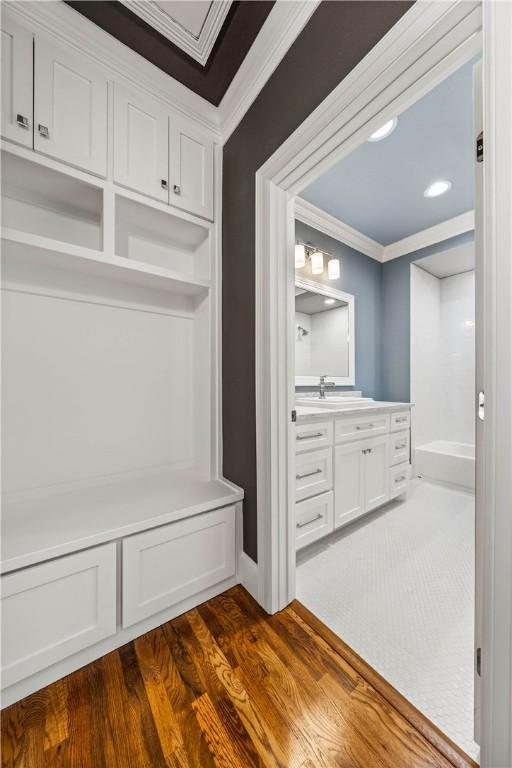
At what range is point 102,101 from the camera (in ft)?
4.44

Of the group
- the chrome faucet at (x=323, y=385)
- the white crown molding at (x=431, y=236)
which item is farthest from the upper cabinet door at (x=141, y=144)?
the white crown molding at (x=431, y=236)

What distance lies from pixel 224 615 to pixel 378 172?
2977 mm

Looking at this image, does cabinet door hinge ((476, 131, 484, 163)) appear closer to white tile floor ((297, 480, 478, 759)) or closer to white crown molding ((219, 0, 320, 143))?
white crown molding ((219, 0, 320, 143))

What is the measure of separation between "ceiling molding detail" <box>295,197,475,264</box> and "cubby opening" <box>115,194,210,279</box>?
114 centimetres

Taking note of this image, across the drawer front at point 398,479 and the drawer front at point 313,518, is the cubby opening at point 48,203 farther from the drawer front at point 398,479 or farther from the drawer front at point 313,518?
the drawer front at point 398,479

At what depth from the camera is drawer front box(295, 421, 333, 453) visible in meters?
1.68

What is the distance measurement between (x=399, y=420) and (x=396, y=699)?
183 cm

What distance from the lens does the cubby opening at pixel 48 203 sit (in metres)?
1.28

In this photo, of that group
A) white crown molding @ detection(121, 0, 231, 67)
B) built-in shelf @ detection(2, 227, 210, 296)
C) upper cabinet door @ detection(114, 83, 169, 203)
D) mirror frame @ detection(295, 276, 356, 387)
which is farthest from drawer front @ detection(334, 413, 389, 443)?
white crown molding @ detection(121, 0, 231, 67)

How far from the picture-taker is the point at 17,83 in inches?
45.7

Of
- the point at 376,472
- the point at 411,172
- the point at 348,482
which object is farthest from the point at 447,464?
the point at 411,172

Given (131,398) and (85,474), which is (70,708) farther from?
(131,398)

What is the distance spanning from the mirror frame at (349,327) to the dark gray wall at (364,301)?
72mm

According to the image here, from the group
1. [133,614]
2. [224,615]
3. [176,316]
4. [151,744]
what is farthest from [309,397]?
[151,744]
